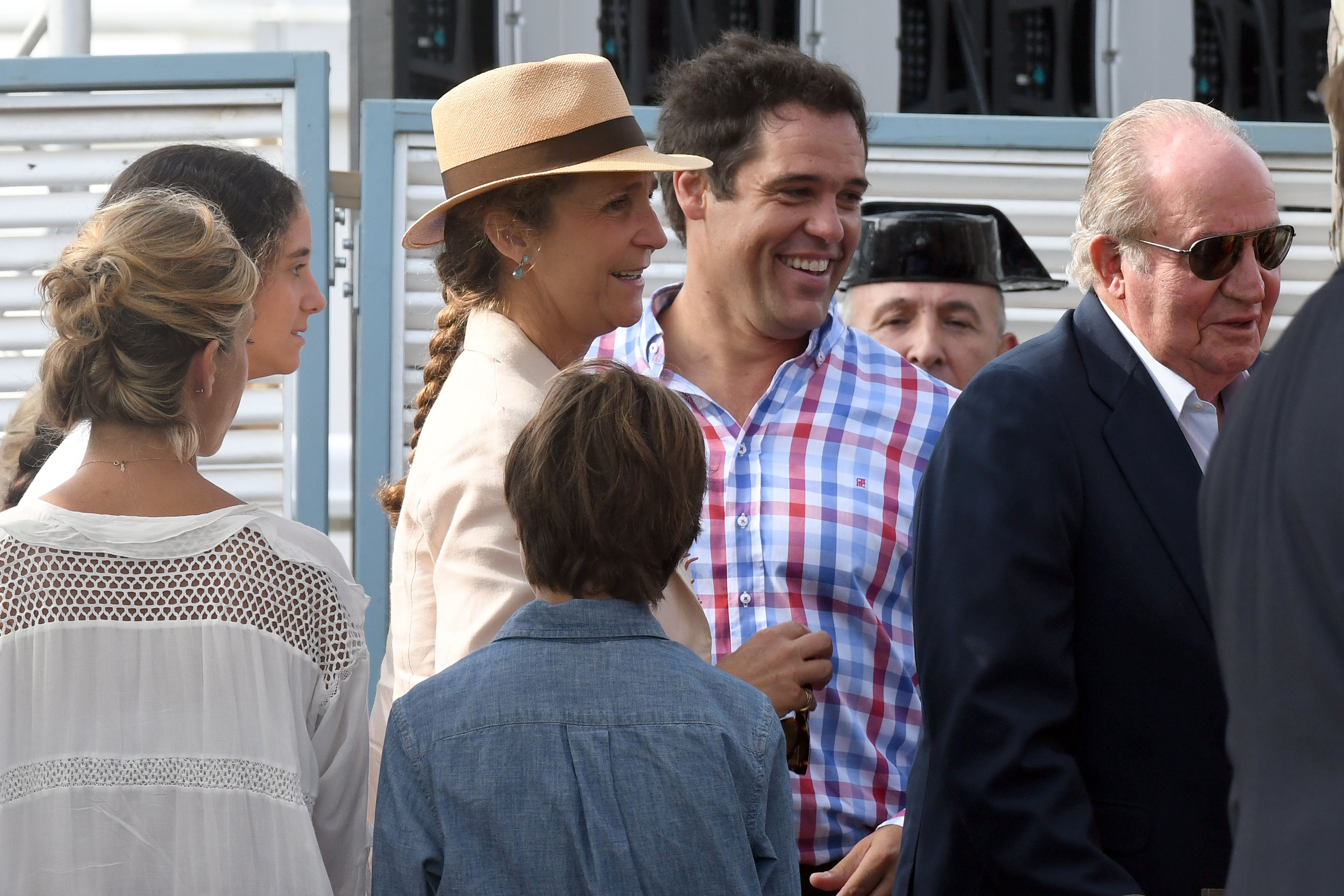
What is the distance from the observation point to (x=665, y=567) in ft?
6.00

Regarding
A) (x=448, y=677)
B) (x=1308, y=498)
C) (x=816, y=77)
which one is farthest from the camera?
(x=816, y=77)

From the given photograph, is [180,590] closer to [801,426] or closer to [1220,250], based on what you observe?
[801,426]

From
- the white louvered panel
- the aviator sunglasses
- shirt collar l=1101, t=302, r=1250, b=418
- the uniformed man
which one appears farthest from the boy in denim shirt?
the white louvered panel

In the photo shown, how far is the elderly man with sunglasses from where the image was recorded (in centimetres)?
192

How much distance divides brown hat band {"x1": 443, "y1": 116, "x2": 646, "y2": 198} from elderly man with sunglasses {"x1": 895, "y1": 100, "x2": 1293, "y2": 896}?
66cm

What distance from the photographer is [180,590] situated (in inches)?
68.8

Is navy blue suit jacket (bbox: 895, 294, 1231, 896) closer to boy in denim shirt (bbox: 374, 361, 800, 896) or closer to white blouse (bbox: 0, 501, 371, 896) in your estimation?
boy in denim shirt (bbox: 374, 361, 800, 896)

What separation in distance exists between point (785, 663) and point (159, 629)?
826 mm

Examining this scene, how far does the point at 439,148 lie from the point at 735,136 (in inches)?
26.6

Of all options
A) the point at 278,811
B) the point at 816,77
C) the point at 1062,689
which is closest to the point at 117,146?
the point at 816,77

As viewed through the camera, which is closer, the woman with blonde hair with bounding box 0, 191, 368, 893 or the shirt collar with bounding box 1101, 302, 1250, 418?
the woman with blonde hair with bounding box 0, 191, 368, 893

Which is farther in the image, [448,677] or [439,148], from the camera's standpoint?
[439,148]

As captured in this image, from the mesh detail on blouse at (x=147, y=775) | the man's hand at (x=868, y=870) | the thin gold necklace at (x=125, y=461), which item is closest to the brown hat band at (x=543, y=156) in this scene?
the thin gold necklace at (x=125, y=461)

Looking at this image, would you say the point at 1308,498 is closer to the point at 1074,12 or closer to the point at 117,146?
the point at 117,146
